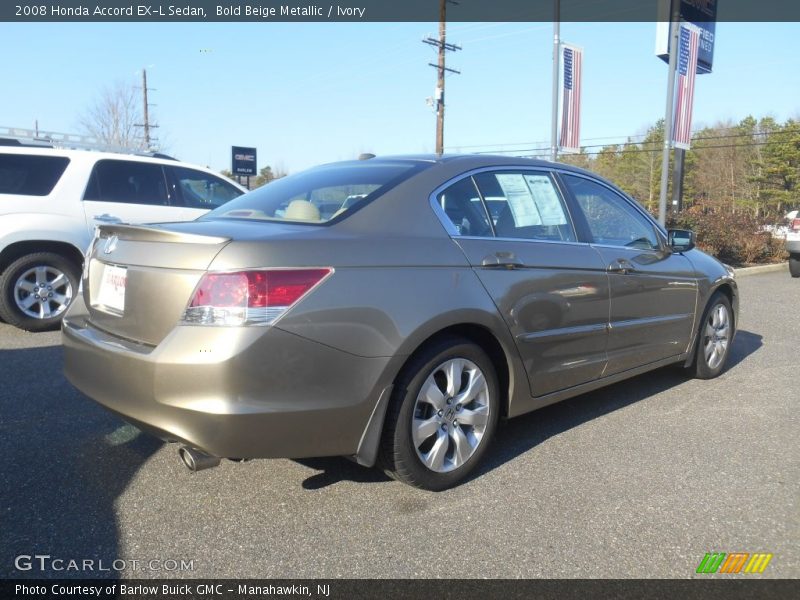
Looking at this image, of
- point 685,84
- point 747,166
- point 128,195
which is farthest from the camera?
point 747,166

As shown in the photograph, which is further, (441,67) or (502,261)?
(441,67)

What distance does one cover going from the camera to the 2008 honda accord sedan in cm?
251

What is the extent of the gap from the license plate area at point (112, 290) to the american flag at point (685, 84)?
46.6ft

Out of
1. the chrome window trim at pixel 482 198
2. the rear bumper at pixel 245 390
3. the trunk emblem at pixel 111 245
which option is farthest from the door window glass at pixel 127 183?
the chrome window trim at pixel 482 198

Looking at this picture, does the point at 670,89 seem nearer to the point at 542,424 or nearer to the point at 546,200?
the point at 546,200

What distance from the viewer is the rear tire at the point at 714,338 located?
5.07 m

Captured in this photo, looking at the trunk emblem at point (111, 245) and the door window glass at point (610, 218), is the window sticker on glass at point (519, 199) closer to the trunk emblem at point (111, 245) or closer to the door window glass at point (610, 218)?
the door window glass at point (610, 218)

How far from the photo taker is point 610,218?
438 cm

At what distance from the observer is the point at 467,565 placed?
249 cm

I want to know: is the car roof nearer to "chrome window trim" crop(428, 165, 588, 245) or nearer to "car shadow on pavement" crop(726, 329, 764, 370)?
"chrome window trim" crop(428, 165, 588, 245)

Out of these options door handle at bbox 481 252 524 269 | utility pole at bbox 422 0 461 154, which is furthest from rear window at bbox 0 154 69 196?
utility pole at bbox 422 0 461 154

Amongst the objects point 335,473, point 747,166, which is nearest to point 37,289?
point 335,473

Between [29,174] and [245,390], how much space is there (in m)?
5.52

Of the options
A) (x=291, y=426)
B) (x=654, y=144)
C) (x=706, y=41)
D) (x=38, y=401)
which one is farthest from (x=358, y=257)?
(x=654, y=144)
